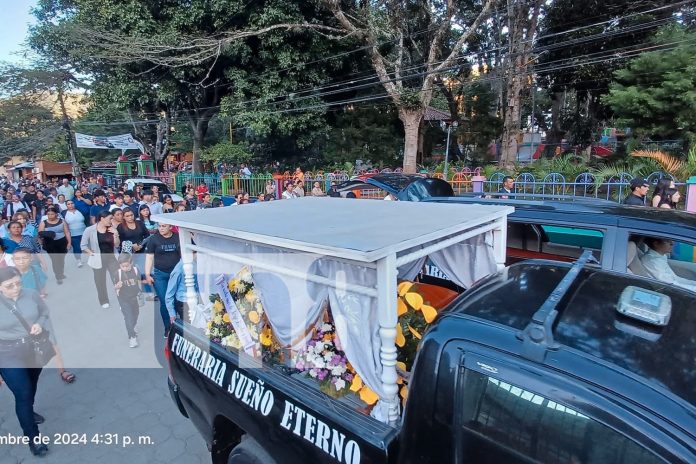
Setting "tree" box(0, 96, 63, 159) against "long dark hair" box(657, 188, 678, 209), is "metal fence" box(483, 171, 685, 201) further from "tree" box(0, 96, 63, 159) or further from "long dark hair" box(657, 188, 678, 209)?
"tree" box(0, 96, 63, 159)

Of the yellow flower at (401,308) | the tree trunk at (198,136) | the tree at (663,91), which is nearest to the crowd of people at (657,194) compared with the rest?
the yellow flower at (401,308)

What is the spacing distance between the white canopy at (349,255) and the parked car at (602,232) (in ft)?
2.18

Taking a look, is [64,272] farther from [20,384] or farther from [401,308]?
[401,308]

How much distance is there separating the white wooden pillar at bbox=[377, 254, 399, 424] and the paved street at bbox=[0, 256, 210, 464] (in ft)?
7.28

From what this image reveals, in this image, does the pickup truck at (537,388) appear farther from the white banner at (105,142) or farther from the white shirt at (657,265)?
the white banner at (105,142)

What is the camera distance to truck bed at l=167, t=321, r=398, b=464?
189 centimetres

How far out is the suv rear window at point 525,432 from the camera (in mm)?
1221

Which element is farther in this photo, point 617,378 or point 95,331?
point 95,331

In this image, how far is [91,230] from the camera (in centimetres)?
621

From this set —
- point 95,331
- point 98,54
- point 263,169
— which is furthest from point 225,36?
point 95,331

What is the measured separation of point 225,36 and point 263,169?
592cm

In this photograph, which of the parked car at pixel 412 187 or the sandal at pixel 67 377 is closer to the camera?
the sandal at pixel 67 377

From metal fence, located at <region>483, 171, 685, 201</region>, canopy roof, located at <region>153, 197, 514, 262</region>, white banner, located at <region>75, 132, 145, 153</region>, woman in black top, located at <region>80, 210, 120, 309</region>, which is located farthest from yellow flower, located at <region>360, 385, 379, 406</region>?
white banner, located at <region>75, 132, 145, 153</region>

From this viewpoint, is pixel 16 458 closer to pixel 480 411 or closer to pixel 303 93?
pixel 480 411
